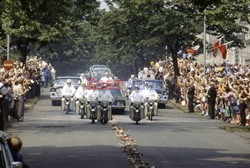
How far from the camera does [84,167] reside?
19188mm

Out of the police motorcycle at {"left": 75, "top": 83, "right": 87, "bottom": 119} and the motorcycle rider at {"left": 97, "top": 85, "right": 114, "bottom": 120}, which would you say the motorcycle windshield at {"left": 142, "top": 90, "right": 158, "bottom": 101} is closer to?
the police motorcycle at {"left": 75, "top": 83, "right": 87, "bottom": 119}

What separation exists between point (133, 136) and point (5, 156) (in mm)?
17528

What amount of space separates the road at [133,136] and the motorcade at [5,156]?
801cm

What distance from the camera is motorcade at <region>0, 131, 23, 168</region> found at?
1084cm

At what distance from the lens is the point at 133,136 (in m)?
28.6

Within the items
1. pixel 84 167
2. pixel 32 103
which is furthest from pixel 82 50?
pixel 84 167

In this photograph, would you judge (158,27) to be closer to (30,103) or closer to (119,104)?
(30,103)

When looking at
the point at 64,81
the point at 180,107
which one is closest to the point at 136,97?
the point at 180,107

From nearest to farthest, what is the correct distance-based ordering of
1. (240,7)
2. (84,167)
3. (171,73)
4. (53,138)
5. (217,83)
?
(84,167), (53,138), (240,7), (217,83), (171,73)

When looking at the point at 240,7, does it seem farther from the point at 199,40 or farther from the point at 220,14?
the point at 199,40

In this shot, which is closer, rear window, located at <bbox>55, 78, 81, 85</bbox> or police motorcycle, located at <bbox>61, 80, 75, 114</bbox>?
police motorcycle, located at <bbox>61, 80, 75, 114</bbox>

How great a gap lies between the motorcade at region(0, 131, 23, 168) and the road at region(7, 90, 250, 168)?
8.01 m

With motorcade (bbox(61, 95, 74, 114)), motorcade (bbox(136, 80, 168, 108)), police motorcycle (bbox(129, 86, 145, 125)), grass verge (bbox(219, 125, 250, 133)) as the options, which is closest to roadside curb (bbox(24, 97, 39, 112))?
motorcade (bbox(61, 95, 74, 114))

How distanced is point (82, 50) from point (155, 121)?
82749mm
